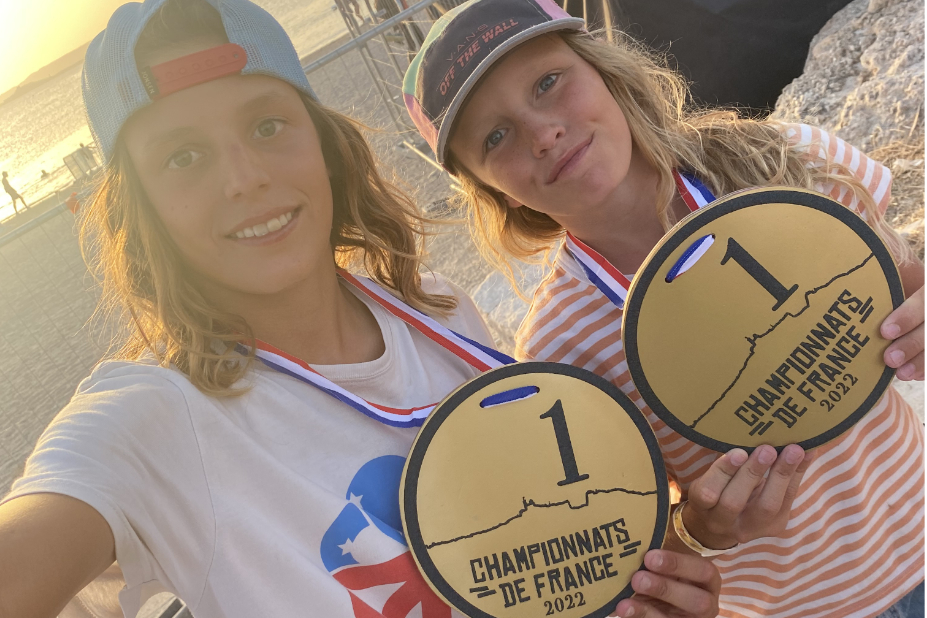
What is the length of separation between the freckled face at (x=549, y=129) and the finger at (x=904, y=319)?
545 mm

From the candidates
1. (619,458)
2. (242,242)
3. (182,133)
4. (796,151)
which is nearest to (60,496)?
(242,242)

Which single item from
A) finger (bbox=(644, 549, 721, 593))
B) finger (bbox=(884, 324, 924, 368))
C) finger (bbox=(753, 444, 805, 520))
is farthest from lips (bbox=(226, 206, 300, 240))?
finger (bbox=(884, 324, 924, 368))

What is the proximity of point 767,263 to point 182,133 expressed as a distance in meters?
0.99

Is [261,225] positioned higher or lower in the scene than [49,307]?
higher

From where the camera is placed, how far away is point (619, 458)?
3.67 ft

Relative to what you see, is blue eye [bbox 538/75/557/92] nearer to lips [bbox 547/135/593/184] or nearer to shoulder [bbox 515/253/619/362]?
lips [bbox 547/135/593/184]

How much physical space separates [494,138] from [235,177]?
1.84ft

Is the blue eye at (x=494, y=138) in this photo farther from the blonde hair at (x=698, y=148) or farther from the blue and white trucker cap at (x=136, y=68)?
the blue and white trucker cap at (x=136, y=68)

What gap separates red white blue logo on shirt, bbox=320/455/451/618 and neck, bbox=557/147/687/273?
0.73 metres

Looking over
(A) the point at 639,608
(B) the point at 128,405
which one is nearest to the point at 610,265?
(A) the point at 639,608

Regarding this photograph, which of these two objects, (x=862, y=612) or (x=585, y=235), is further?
(x=585, y=235)

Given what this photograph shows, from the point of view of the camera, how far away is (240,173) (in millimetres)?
1078

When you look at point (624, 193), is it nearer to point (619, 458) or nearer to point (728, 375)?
Answer: point (728, 375)

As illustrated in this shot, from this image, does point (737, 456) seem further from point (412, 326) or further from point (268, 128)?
point (268, 128)
